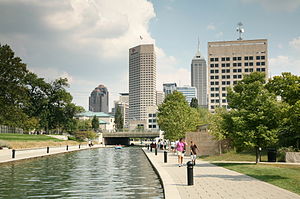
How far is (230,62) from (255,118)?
131999 millimetres

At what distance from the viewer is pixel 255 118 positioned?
24156mm

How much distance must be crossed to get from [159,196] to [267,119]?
43.8ft

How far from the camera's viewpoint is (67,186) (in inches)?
672

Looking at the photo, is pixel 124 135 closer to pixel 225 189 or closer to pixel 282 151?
pixel 282 151

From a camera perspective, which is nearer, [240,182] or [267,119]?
[240,182]

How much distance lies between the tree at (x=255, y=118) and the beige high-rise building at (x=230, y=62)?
126661 mm

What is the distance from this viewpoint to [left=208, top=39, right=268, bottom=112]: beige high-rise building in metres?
151

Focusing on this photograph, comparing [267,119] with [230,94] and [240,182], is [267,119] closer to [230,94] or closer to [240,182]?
[230,94]

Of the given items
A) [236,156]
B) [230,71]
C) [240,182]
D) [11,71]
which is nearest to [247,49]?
[230,71]

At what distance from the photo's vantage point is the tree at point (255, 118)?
79.1 ft

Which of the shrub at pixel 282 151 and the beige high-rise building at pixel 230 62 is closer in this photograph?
the shrub at pixel 282 151

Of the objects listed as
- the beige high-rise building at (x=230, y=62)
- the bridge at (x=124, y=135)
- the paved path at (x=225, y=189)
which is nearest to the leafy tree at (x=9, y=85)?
the paved path at (x=225, y=189)

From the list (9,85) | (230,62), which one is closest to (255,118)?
(9,85)

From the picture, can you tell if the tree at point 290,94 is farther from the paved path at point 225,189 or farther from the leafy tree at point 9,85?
the leafy tree at point 9,85
